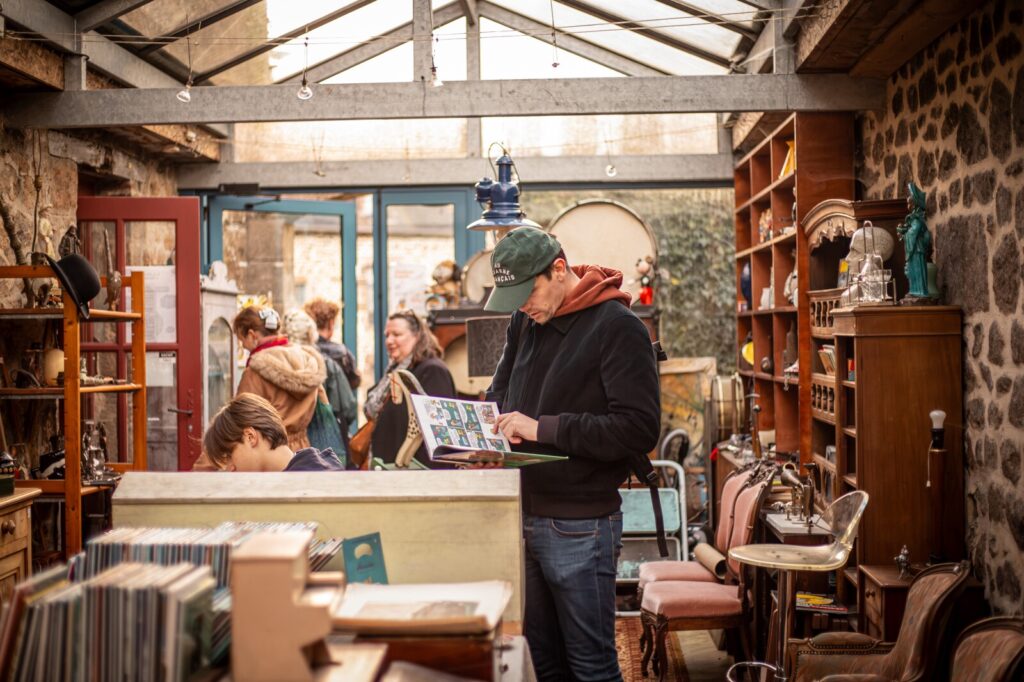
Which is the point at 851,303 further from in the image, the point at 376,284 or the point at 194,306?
the point at 376,284

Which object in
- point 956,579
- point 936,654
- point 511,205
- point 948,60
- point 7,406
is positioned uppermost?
point 948,60

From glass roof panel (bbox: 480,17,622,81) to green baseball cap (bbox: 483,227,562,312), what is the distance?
5.09 meters

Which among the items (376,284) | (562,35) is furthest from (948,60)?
(376,284)

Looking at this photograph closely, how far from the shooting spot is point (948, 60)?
4.15 meters

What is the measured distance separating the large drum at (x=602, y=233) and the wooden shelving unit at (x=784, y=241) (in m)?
0.78

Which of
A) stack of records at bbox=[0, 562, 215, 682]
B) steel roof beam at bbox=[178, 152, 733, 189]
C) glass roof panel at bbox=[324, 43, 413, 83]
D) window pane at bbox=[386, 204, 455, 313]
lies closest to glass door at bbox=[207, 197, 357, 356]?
steel roof beam at bbox=[178, 152, 733, 189]

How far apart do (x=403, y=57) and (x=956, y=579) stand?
5660 mm

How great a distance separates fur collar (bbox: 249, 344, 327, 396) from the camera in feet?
16.1

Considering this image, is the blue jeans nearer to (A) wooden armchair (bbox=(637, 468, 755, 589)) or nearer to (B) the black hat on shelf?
(A) wooden armchair (bbox=(637, 468, 755, 589))

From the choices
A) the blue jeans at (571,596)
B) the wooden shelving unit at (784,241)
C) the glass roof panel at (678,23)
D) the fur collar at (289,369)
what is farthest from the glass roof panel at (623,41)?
the blue jeans at (571,596)

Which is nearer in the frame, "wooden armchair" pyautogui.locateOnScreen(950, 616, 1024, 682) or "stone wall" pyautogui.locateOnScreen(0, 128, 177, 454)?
"wooden armchair" pyautogui.locateOnScreen(950, 616, 1024, 682)

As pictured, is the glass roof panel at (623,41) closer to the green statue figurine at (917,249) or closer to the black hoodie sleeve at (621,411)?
the green statue figurine at (917,249)

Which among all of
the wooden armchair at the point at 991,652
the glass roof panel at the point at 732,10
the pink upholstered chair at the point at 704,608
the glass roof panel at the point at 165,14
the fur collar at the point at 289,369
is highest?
the glass roof panel at the point at 165,14

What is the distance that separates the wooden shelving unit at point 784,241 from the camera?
5.45 m
